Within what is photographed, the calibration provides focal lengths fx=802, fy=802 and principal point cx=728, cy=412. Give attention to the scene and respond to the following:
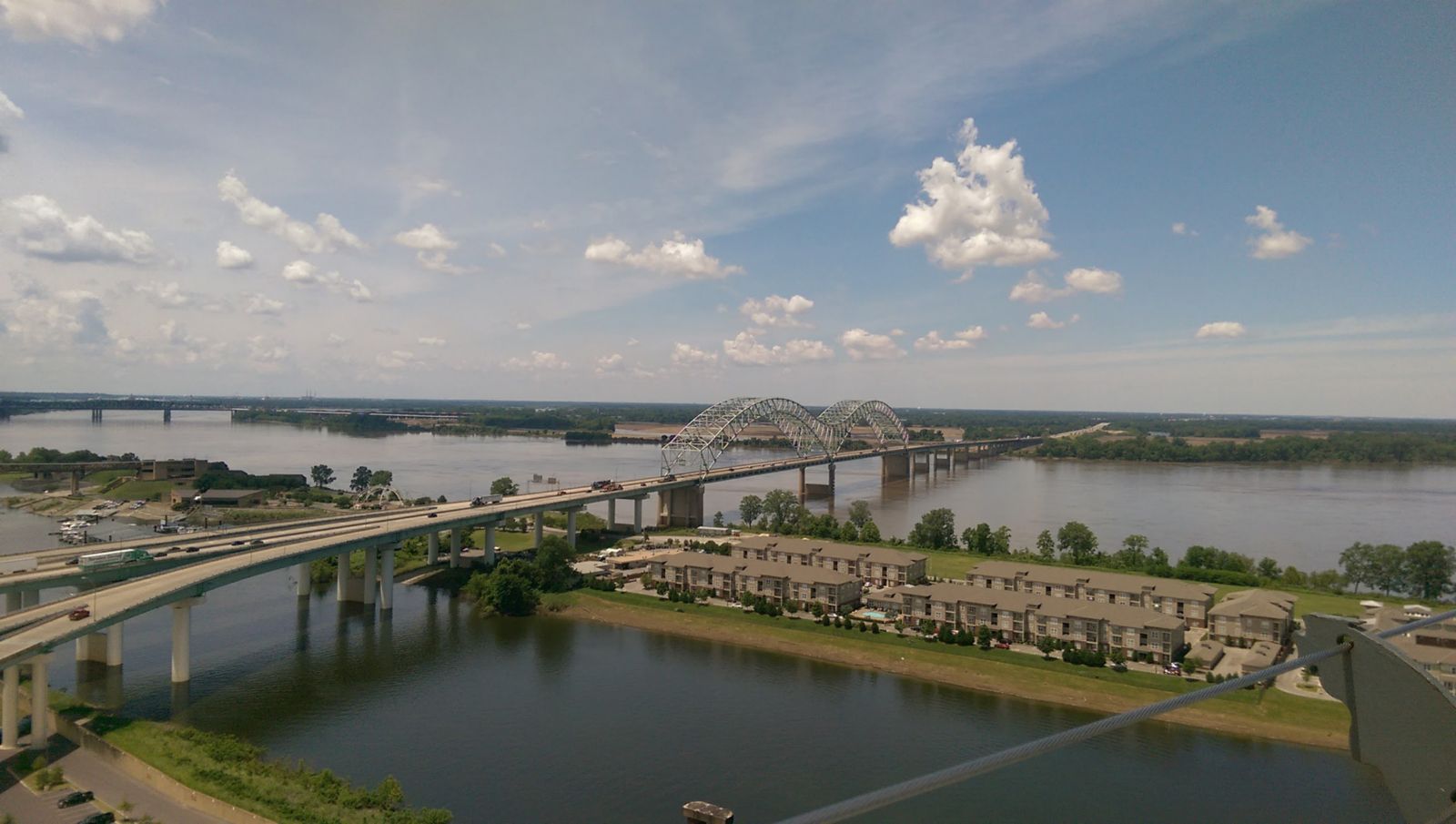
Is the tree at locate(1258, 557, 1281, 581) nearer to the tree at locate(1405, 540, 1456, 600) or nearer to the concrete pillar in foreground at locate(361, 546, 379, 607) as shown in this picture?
the tree at locate(1405, 540, 1456, 600)

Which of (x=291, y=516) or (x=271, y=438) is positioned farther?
(x=271, y=438)

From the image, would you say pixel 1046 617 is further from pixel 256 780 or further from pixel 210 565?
pixel 210 565

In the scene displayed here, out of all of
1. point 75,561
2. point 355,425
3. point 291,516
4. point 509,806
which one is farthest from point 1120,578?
point 355,425

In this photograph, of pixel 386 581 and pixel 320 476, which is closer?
pixel 386 581

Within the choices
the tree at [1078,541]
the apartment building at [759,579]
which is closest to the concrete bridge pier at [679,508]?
the apartment building at [759,579]

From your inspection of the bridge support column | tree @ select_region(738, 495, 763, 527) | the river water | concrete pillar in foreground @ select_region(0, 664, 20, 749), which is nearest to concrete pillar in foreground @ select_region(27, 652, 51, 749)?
concrete pillar in foreground @ select_region(0, 664, 20, 749)

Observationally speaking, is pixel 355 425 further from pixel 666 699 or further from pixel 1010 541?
pixel 666 699

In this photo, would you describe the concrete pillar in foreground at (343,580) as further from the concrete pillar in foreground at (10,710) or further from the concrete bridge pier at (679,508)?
the concrete bridge pier at (679,508)

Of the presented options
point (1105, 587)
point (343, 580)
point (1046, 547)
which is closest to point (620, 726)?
point (343, 580)
